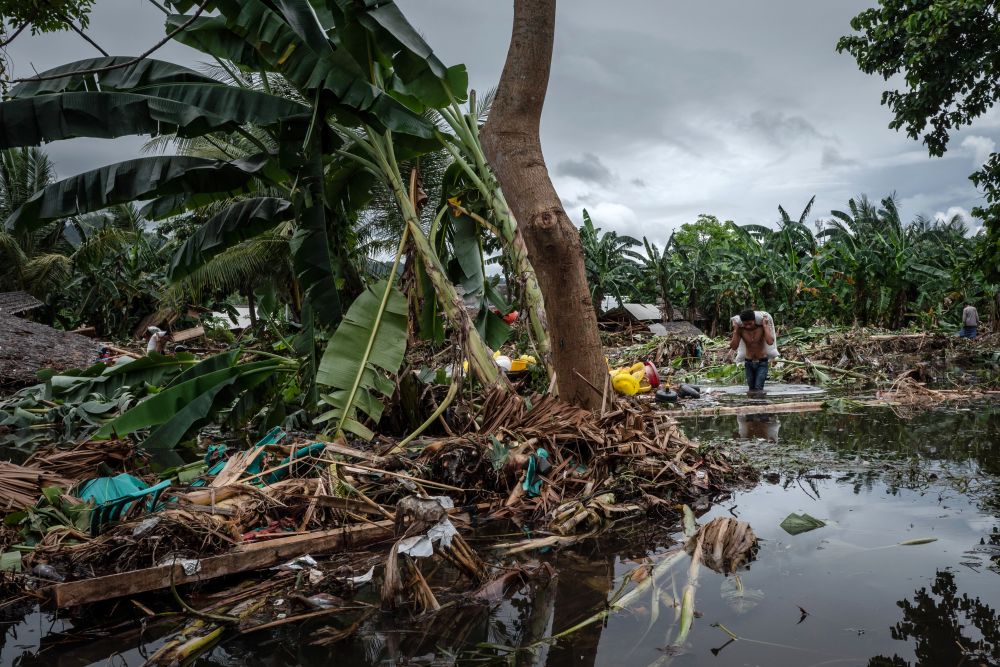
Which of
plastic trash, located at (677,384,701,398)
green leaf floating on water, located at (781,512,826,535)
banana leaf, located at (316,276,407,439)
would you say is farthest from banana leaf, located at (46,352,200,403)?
plastic trash, located at (677,384,701,398)

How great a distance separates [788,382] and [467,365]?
8790 millimetres

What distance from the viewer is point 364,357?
17.4ft

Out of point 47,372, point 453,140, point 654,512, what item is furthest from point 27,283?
point 654,512

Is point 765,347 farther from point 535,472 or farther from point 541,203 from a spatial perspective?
point 535,472

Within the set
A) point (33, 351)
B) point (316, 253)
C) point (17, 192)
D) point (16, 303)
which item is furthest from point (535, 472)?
point (17, 192)

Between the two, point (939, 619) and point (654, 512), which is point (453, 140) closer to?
point (654, 512)

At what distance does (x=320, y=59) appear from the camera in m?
5.66

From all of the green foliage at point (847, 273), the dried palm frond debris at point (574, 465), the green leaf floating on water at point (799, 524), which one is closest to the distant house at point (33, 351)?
the dried palm frond debris at point (574, 465)

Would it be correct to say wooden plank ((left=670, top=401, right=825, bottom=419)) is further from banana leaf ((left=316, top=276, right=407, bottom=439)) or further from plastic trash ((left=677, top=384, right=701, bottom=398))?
banana leaf ((left=316, top=276, right=407, bottom=439))

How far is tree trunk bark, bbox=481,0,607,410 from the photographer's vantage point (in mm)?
5289

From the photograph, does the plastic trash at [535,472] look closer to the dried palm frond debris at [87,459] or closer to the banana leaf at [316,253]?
the banana leaf at [316,253]

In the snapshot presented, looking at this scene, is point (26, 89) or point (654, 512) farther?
point (26, 89)

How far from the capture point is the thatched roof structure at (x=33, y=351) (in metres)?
12.9

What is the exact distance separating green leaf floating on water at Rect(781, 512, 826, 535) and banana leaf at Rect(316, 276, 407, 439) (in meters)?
2.90
